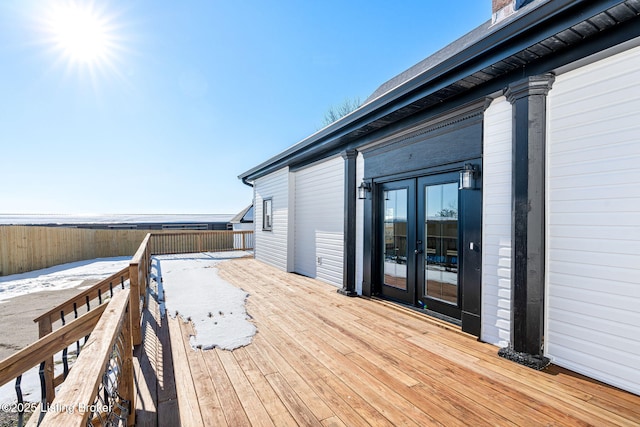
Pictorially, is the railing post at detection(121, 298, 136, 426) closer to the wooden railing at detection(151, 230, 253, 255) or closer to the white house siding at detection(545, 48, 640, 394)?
the white house siding at detection(545, 48, 640, 394)

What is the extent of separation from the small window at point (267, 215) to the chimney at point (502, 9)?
21.0ft

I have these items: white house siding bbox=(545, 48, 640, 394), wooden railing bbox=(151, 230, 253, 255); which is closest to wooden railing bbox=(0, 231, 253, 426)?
white house siding bbox=(545, 48, 640, 394)

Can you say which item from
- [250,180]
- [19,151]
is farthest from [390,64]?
[19,151]

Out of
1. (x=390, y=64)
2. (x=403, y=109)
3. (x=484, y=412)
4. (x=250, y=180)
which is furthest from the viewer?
(x=390, y=64)

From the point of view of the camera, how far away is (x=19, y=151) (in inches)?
897

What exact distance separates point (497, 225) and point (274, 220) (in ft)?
19.7

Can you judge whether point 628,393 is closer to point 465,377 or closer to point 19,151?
point 465,377

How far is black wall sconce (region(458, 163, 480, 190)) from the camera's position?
312 cm

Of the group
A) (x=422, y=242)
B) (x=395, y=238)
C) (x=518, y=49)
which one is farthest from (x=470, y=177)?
(x=395, y=238)

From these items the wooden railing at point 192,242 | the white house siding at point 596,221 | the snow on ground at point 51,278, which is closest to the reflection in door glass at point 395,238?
the white house siding at point 596,221

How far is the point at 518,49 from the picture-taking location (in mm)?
2367

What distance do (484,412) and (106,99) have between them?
1016 cm

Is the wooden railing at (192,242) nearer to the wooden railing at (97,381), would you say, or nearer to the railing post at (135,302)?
the railing post at (135,302)

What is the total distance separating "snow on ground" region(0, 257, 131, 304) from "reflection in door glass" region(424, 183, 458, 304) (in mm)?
8922
